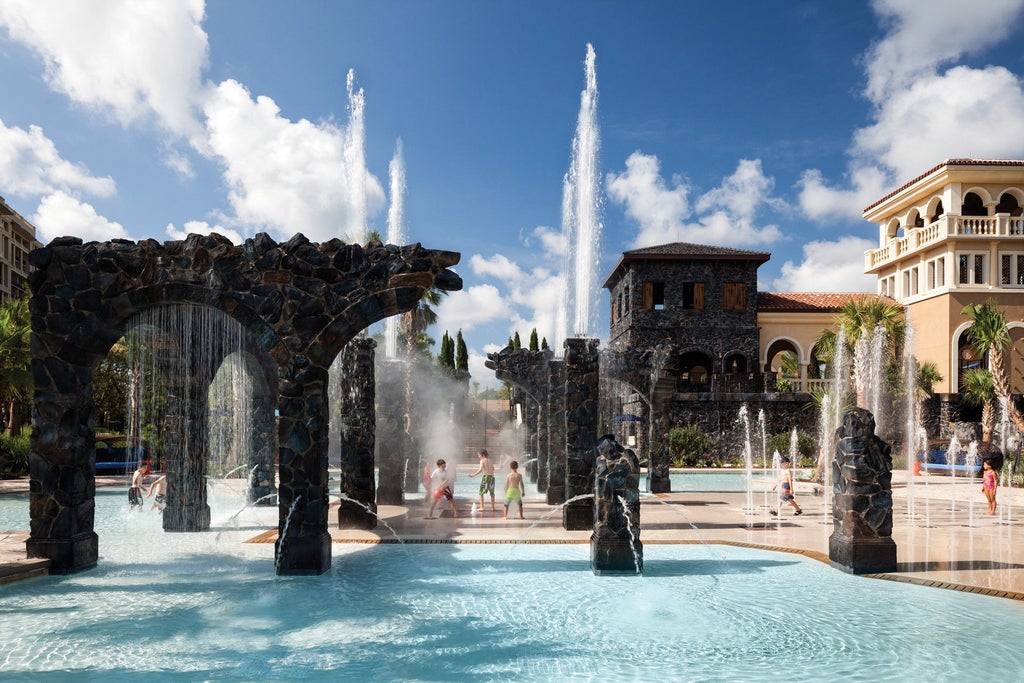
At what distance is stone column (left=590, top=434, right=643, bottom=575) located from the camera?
10.4 m

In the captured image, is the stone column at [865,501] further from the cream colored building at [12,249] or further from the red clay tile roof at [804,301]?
the cream colored building at [12,249]

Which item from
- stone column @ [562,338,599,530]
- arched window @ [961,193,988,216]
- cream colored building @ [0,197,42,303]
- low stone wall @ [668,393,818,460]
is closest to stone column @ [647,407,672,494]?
stone column @ [562,338,599,530]

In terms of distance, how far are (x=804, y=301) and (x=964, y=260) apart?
889cm

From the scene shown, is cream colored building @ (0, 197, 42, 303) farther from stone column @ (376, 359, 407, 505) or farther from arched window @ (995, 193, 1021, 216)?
arched window @ (995, 193, 1021, 216)

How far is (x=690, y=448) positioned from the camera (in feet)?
113

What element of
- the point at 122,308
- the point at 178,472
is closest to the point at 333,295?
the point at 122,308

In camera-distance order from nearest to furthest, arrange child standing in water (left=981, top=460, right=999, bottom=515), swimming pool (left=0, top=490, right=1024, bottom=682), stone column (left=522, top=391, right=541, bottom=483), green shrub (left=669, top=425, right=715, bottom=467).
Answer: swimming pool (left=0, top=490, right=1024, bottom=682)
child standing in water (left=981, top=460, right=999, bottom=515)
stone column (left=522, top=391, right=541, bottom=483)
green shrub (left=669, top=425, right=715, bottom=467)

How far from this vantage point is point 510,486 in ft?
52.0

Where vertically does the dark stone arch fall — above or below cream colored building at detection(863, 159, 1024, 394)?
below

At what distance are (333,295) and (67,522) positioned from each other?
547cm

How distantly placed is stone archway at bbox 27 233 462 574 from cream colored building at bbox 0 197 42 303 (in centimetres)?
4962

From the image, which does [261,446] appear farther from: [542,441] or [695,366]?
[695,366]

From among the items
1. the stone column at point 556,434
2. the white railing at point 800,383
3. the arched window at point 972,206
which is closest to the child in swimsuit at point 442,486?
the stone column at point 556,434

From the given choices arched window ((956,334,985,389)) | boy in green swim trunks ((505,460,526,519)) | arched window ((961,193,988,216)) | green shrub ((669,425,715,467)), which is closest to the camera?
boy in green swim trunks ((505,460,526,519))
